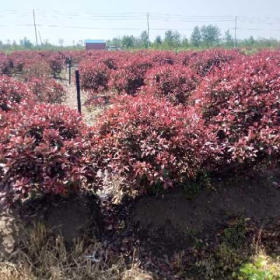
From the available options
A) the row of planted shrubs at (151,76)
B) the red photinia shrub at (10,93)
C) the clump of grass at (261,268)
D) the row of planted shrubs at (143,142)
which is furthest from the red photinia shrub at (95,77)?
the clump of grass at (261,268)

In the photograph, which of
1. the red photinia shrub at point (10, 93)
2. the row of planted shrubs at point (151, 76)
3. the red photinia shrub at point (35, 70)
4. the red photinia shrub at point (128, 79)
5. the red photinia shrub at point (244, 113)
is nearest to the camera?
the red photinia shrub at point (244, 113)

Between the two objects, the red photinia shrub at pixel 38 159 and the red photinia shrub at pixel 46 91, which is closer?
the red photinia shrub at pixel 38 159

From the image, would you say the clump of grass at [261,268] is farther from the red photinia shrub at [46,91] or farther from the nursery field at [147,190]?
the red photinia shrub at [46,91]

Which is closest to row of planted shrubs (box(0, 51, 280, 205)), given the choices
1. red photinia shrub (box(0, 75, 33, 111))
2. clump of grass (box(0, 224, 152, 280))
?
clump of grass (box(0, 224, 152, 280))

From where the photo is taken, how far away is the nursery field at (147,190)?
277 cm

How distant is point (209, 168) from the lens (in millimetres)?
3379

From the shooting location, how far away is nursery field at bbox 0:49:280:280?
9.07ft

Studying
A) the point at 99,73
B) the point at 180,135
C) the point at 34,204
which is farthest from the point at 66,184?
the point at 99,73

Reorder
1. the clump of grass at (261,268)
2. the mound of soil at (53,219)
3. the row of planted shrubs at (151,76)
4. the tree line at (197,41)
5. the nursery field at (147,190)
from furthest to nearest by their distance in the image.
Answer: the tree line at (197,41)
the row of planted shrubs at (151,76)
the mound of soil at (53,219)
the nursery field at (147,190)
the clump of grass at (261,268)

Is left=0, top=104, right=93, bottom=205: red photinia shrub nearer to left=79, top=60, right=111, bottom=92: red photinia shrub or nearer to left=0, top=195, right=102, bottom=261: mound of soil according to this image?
left=0, top=195, right=102, bottom=261: mound of soil

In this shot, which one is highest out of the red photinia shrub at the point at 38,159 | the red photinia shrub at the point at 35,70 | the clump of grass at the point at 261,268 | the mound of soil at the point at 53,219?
the red photinia shrub at the point at 35,70

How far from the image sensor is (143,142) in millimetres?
2938

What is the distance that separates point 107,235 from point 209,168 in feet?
4.35

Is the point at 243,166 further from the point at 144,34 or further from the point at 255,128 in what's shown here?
the point at 144,34
